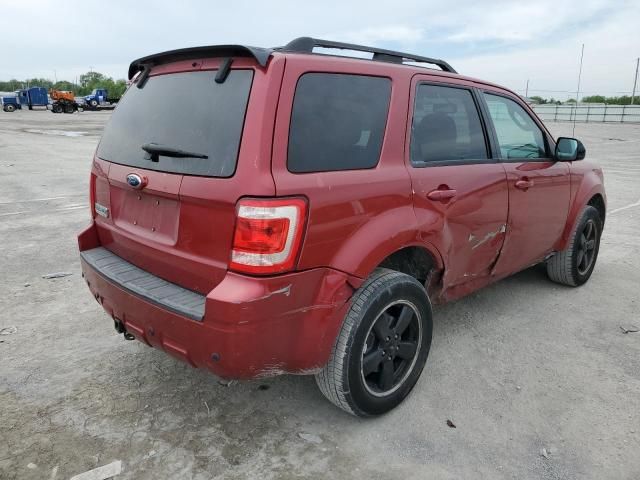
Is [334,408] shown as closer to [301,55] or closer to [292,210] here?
[292,210]

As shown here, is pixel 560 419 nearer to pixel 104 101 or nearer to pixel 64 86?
pixel 104 101

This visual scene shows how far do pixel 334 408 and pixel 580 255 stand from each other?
9.67 feet

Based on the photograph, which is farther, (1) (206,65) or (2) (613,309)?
(2) (613,309)

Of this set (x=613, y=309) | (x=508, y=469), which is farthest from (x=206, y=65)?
(x=613, y=309)

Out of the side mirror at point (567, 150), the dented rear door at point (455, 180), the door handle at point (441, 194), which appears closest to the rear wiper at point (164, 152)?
the dented rear door at point (455, 180)

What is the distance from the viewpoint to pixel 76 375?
307 centimetres

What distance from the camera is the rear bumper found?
208 centimetres

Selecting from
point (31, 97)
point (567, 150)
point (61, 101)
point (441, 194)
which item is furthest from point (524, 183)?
point (31, 97)

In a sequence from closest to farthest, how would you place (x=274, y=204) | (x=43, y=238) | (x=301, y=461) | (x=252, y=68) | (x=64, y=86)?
1. (x=274, y=204)
2. (x=252, y=68)
3. (x=301, y=461)
4. (x=43, y=238)
5. (x=64, y=86)

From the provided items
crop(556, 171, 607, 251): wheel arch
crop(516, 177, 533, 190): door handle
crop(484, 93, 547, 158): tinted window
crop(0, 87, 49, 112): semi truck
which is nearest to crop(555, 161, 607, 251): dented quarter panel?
crop(556, 171, 607, 251): wheel arch

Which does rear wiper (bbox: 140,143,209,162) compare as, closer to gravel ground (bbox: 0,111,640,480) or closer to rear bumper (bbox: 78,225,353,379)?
rear bumper (bbox: 78,225,353,379)

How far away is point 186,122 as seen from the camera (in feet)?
7.86

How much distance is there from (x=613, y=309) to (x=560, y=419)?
186cm

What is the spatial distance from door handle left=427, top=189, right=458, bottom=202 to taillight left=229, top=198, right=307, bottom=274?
93 centimetres
